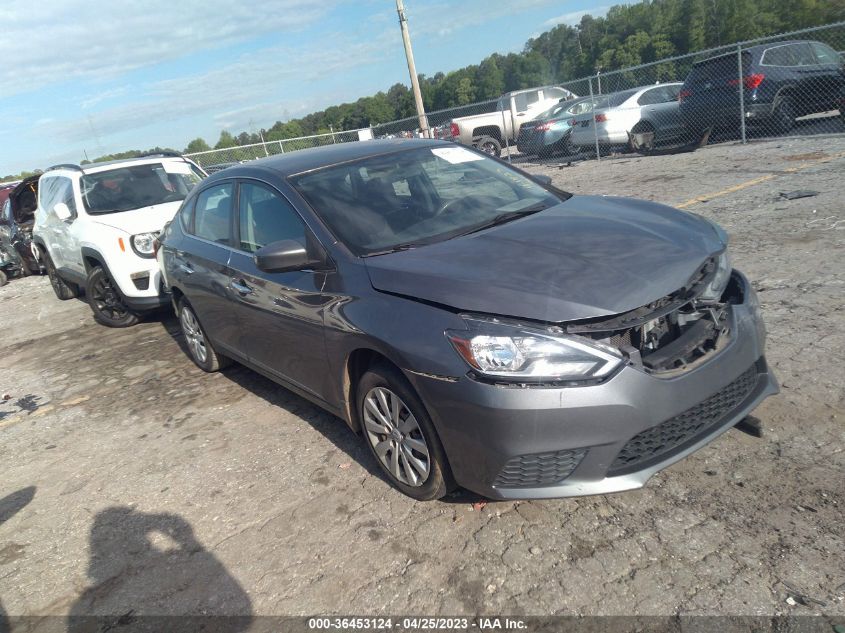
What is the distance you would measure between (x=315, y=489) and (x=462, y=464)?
3.84 feet

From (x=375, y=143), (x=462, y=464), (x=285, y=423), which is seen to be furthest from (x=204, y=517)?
(x=375, y=143)

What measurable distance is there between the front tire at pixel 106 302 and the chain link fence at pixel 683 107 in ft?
31.3

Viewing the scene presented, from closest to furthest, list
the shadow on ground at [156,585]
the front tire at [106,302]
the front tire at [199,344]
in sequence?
the shadow on ground at [156,585] < the front tire at [199,344] < the front tire at [106,302]

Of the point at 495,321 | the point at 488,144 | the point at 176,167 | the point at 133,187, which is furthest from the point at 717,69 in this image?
the point at 495,321

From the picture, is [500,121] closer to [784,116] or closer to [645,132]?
[645,132]

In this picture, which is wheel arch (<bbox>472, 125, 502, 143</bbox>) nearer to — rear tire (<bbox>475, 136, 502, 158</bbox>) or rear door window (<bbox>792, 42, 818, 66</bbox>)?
rear tire (<bbox>475, 136, 502, 158</bbox>)

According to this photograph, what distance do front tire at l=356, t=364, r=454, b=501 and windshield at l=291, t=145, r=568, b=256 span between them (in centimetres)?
72

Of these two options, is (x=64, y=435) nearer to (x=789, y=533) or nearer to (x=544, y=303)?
(x=544, y=303)

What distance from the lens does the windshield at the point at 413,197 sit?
3600 millimetres

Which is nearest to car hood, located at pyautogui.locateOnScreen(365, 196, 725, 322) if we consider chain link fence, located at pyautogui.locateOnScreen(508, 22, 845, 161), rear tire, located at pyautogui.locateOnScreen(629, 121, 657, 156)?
chain link fence, located at pyautogui.locateOnScreen(508, 22, 845, 161)

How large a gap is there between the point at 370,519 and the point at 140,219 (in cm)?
568

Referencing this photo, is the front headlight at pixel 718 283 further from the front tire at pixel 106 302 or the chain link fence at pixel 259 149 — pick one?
the chain link fence at pixel 259 149

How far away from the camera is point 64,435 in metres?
5.18

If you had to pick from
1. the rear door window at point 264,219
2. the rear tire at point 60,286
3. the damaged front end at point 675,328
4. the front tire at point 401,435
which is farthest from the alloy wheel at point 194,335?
the rear tire at point 60,286
